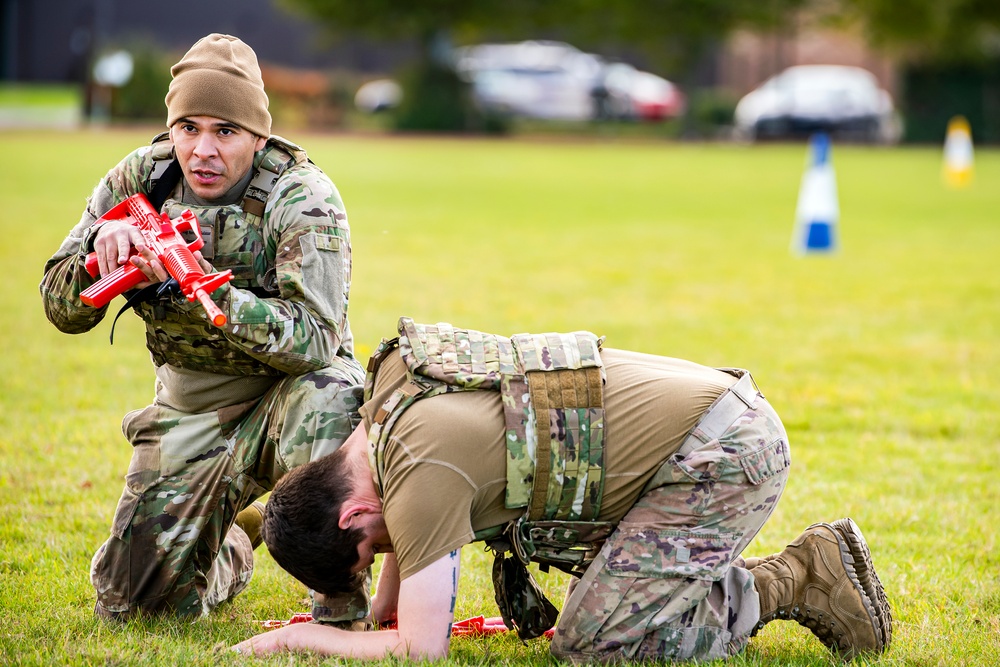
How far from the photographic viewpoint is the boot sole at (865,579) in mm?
3721

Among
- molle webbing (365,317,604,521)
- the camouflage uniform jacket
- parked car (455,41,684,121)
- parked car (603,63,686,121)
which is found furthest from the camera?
parked car (603,63,686,121)

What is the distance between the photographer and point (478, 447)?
333 centimetres

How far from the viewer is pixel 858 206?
64.0ft

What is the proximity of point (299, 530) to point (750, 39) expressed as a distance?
2179 inches

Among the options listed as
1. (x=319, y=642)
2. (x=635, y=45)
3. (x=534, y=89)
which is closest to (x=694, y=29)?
(x=635, y=45)

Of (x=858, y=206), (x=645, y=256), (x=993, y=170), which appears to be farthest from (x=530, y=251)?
(x=993, y=170)

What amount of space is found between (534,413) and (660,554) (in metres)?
0.57

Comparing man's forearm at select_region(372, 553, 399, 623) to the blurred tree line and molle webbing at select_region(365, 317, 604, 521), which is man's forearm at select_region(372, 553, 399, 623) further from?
the blurred tree line

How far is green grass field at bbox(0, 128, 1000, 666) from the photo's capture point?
13.3 ft

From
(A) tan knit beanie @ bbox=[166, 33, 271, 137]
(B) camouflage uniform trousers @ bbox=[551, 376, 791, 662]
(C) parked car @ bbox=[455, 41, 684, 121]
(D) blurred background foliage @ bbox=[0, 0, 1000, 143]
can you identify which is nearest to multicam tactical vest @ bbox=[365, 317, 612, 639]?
(B) camouflage uniform trousers @ bbox=[551, 376, 791, 662]

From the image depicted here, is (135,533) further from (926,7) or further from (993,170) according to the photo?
(926,7)

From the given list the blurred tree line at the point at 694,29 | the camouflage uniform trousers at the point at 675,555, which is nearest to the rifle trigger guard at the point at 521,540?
the camouflage uniform trousers at the point at 675,555

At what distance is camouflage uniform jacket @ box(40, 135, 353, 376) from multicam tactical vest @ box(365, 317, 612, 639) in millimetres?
323

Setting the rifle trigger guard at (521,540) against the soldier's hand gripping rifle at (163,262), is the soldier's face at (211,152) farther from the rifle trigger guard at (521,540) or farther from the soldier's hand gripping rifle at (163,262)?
the rifle trigger guard at (521,540)
